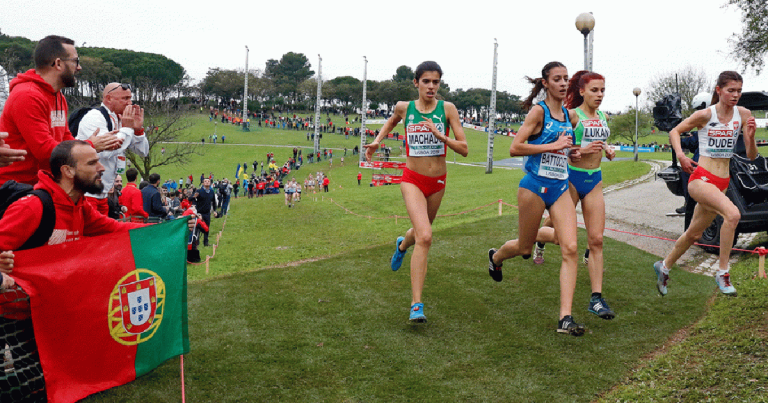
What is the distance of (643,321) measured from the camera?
6.57 metres

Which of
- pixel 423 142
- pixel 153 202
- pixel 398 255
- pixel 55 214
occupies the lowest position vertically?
pixel 398 255

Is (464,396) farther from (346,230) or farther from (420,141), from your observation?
(346,230)

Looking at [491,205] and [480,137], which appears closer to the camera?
[491,205]

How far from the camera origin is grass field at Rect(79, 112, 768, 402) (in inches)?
184

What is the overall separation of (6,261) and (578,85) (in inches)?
255

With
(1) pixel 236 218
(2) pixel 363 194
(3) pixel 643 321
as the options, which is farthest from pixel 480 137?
(3) pixel 643 321

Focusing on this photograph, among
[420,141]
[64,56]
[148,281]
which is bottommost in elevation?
[148,281]

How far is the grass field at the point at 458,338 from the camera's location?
467cm

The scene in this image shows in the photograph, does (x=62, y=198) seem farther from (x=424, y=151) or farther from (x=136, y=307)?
(x=424, y=151)

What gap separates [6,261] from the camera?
3658 mm

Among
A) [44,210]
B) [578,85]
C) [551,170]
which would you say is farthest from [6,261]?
[578,85]

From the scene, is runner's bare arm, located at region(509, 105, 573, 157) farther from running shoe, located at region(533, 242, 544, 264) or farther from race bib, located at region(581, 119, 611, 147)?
running shoe, located at region(533, 242, 544, 264)

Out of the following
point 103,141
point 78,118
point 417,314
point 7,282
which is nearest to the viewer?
point 7,282

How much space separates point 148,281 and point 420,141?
321cm
